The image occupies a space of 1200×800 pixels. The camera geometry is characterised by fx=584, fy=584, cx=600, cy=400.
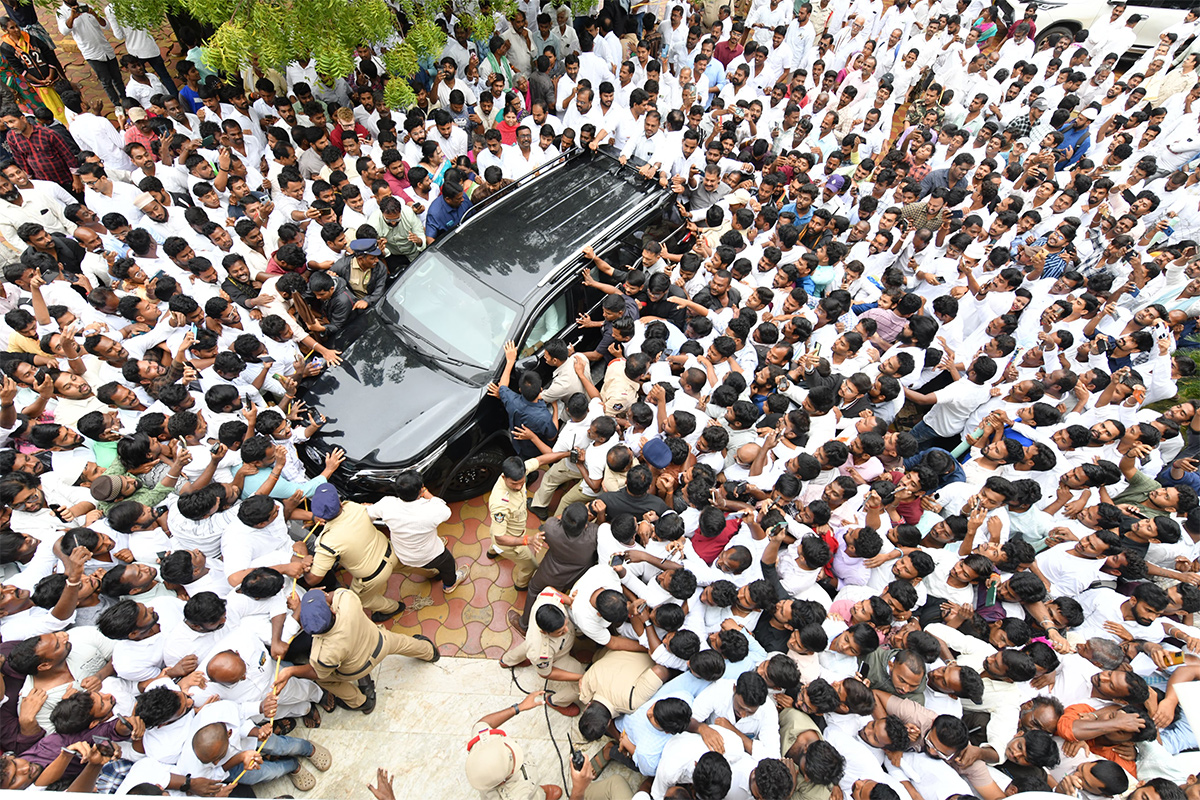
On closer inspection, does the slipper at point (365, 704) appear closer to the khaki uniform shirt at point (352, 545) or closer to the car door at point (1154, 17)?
the khaki uniform shirt at point (352, 545)

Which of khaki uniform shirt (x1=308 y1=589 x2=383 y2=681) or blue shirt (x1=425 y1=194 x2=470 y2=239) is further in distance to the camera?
blue shirt (x1=425 y1=194 x2=470 y2=239)

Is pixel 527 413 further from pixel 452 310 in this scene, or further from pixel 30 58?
pixel 30 58

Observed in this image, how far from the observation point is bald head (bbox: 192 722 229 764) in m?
2.88

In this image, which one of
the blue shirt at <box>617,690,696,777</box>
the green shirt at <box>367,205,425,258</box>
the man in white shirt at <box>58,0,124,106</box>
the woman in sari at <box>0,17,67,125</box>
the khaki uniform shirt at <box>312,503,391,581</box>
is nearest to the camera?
the blue shirt at <box>617,690,696,777</box>

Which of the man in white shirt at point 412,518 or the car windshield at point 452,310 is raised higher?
the car windshield at point 452,310

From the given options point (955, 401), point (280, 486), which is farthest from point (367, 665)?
point (955, 401)

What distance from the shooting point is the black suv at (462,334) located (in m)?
4.55

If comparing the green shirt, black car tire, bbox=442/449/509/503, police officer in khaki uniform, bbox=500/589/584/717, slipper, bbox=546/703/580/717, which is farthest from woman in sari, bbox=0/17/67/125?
slipper, bbox=546/703/580/717

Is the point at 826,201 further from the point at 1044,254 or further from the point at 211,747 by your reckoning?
the point at 211,747

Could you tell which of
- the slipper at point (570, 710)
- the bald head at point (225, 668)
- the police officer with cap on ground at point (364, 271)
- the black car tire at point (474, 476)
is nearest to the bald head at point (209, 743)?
the bald head at point (225, 668)

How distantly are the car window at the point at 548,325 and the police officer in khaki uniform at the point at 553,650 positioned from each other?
2113 millimetres

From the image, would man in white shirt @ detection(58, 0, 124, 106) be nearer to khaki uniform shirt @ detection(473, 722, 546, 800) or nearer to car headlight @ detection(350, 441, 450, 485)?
car headlight @ detection(350, 441, 450, 485)

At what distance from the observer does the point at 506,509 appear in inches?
160

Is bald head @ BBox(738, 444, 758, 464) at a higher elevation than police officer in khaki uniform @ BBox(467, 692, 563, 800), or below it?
higher
